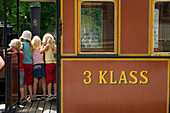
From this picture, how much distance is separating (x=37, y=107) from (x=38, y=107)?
2 centimetres

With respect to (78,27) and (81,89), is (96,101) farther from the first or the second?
(78,27)

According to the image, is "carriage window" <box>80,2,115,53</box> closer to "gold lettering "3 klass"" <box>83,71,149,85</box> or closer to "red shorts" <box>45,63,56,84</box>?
"gold lettering "3 klass"" <box>83,71,149,85</box>

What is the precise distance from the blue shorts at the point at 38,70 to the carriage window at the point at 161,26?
8.72 feet

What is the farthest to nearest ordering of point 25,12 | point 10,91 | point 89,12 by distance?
point 25,12 → point 10,91 → point 89,12

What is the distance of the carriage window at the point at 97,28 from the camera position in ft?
16.3

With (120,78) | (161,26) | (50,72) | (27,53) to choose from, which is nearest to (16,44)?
(27,53)

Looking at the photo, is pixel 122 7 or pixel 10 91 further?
pixel 10 91

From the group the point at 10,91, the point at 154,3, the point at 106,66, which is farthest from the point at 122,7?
the point at 10,91

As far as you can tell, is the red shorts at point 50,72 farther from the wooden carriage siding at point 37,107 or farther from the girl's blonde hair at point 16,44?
the girl's blonde hair at point 16,44

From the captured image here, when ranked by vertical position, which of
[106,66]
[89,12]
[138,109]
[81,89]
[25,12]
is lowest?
[138,109]

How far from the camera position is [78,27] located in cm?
497

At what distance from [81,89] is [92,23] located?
1.10m

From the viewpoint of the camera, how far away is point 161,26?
5.03 metres

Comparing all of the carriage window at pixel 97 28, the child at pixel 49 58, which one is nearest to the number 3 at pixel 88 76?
the carriage window at pixel 97 28
